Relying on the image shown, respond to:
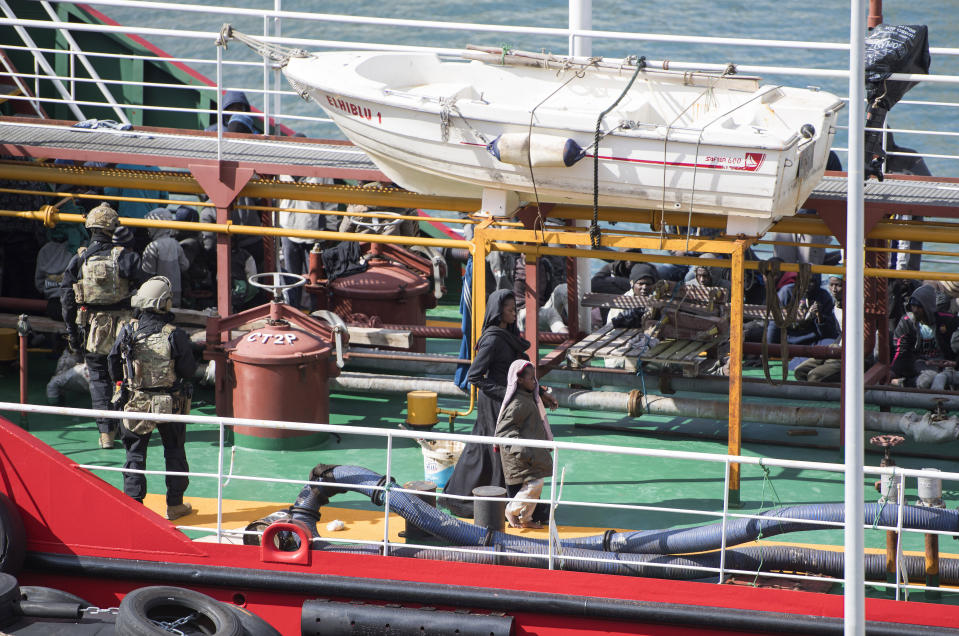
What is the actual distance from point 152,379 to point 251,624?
2511 mm

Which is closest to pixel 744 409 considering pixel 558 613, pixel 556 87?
pixel 556 87

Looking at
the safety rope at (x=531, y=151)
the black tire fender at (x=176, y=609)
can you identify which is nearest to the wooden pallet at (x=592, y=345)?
the safety rope at (x=531, y=151)

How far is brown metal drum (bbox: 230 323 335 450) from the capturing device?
1002 cm

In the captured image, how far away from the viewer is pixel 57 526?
7.19 m

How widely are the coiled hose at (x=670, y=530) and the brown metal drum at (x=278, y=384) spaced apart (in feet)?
7.24

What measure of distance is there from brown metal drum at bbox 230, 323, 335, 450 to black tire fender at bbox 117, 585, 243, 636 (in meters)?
3.33

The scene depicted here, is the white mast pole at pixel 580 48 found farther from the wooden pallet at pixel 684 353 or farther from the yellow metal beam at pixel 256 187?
the yellow metal beam at pixel 256 187

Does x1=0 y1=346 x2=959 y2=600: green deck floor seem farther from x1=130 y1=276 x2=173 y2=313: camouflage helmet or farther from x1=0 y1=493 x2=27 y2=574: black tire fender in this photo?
x1=0 y1=493 x2=27 y2=574: black tire fender

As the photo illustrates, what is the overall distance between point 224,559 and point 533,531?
2351 mm

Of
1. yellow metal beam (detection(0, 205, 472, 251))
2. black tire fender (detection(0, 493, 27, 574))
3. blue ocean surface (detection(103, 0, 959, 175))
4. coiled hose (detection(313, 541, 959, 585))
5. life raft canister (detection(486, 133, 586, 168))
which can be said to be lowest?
coiled hose (detection(313, 541, 959, 585))

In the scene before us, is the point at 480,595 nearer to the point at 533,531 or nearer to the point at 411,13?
the point at 533,531

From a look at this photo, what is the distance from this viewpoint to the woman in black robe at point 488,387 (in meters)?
8.61

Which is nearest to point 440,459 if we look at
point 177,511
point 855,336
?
point 177,511

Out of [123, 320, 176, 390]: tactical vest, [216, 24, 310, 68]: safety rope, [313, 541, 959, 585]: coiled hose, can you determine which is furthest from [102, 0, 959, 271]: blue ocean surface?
[313, 541, 959, 585]: coiled hose
